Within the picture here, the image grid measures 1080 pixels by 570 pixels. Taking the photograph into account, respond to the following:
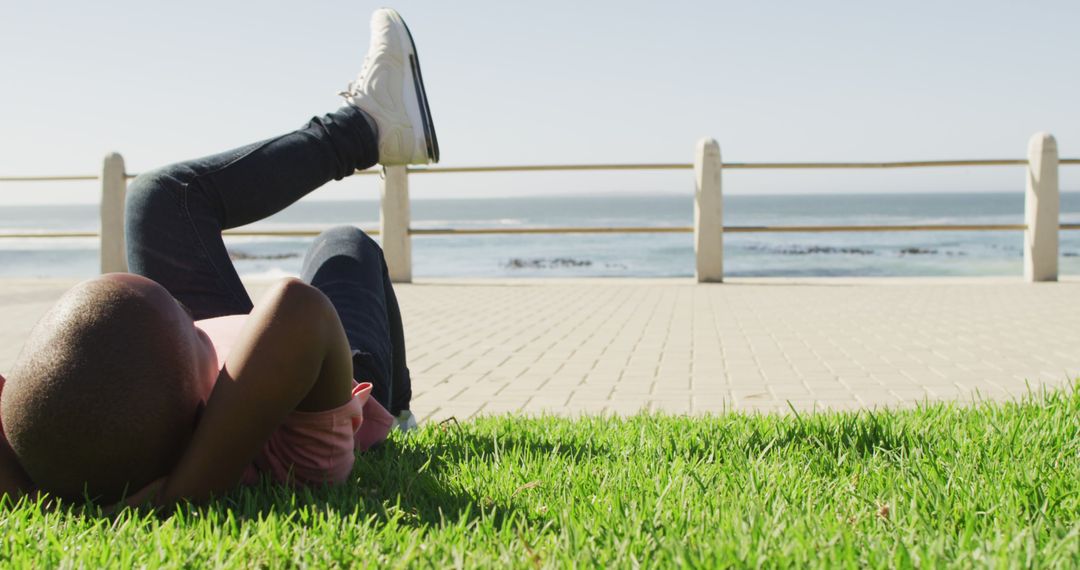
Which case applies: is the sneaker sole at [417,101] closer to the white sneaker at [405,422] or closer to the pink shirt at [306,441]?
the white sneaker at [405,422]

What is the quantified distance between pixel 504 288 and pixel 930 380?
5.83 metres

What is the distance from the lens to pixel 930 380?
450cm

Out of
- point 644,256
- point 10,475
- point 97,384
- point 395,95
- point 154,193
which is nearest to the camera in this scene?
point 97,384

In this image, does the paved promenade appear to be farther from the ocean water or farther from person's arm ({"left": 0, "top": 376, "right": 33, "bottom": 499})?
the ocean water

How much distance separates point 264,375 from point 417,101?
143 centimetres

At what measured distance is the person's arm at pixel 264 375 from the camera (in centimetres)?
179

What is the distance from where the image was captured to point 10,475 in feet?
6.31

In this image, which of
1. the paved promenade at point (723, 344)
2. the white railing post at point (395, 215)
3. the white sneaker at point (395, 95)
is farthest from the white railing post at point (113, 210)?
the white sneaker at point (395, 95)

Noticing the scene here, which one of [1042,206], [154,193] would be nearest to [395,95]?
[154,193]

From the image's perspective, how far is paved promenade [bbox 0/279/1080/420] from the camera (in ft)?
13.8

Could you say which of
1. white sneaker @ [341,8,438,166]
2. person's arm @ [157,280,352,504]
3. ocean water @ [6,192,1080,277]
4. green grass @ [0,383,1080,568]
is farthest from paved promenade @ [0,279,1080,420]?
ocean water @ [6,192,1080,277]

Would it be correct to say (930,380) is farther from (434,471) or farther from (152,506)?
(152,506)

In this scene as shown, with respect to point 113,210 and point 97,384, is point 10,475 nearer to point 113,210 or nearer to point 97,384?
point 97,384

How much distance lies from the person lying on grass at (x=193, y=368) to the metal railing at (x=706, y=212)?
678 cm
